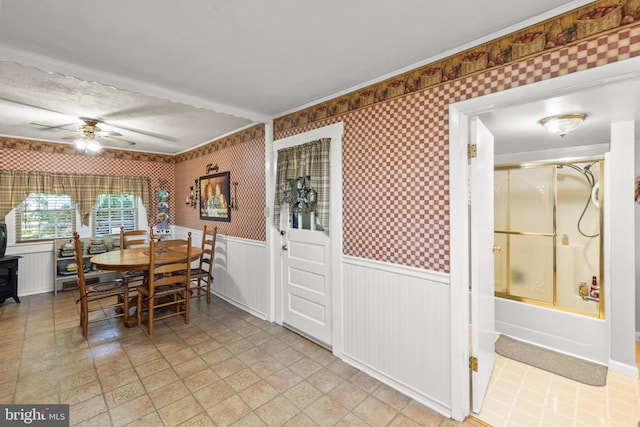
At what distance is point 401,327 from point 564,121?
196 cm

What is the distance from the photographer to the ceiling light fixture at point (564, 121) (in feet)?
6.78

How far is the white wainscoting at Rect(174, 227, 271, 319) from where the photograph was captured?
3445 mm

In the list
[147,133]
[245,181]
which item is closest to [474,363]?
[245,181]

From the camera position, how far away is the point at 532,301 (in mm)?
3010

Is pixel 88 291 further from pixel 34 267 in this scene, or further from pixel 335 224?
pixel 335 224

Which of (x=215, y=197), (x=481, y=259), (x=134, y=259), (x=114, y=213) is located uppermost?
(x=215, y=197)

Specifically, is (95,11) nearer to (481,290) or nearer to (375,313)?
(375,313)

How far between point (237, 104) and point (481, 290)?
273 cm

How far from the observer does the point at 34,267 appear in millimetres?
4395

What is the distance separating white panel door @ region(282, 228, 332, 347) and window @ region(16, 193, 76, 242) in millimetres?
4168

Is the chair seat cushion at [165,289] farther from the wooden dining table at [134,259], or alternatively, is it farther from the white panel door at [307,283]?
the white panel door at [307,283]

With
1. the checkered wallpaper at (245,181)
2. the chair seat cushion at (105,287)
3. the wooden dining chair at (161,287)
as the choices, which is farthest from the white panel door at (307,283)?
the chair seat cushion at (105,287)

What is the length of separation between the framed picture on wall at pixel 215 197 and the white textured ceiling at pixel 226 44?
1.52m

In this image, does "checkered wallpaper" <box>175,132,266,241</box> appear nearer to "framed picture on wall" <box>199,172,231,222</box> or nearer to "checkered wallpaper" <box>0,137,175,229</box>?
"framed picture on wall" <box>199,172,231,222</box>
